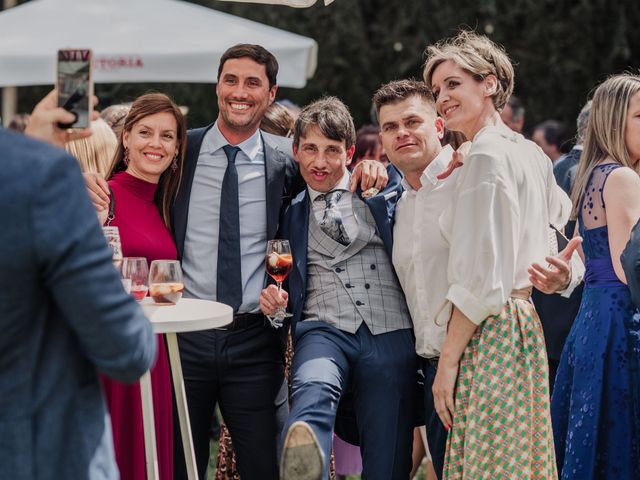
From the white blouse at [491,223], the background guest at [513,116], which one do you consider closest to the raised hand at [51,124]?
the white blouse at [491,223]

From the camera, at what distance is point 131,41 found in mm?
7113

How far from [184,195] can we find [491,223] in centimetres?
145

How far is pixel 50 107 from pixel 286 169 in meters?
1.82

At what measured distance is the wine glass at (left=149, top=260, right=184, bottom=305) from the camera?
3.29m

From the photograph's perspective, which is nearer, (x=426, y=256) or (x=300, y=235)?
(x=426, y=256)

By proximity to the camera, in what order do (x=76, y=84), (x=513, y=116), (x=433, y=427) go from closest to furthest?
(x=76, y=84), (x=433, y=427), (x=513, y=116)

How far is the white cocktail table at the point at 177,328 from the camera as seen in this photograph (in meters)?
2.97

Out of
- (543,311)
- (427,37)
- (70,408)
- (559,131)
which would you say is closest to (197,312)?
(70,408)

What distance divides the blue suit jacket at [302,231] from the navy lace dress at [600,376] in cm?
93

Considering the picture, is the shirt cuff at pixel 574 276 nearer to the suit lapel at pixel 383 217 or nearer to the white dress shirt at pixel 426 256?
the white dress shirt at pixel 426 256

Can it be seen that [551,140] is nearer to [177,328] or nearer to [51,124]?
[177,328]

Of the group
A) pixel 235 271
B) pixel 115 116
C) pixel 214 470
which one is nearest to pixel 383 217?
pixel 235 271

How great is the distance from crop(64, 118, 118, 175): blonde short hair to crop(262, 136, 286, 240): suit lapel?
84 centimetres

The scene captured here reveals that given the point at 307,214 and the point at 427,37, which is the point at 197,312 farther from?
the point at 427,37
